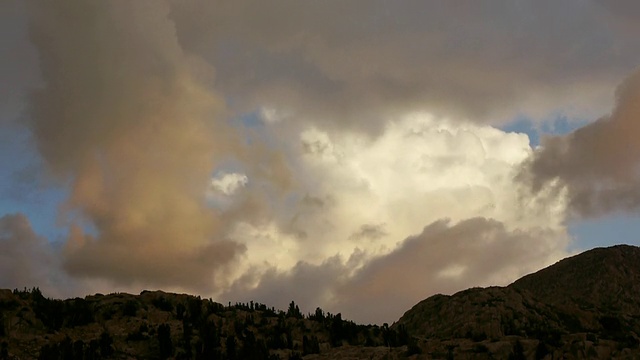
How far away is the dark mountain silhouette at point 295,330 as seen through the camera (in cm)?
5409

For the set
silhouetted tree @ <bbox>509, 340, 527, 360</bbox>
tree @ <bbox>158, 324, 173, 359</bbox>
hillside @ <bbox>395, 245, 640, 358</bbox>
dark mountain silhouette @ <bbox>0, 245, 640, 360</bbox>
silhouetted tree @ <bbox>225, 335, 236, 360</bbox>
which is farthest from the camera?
tree @ <bbox>158, 324, 173, 359</bbox>

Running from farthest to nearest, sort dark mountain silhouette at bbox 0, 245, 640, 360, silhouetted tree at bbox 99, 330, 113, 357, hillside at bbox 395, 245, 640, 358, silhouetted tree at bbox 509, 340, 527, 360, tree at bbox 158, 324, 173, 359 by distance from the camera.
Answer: tree at bbox 158, 324, 173, 359, silhouetted tree at bbox 99, 330, 113, 357, dark mountain silhouette at bbox 0, 245, 640, 360, hillside at bbox 395, 245, 640, 358, silhouetted tree at bbox 509, 340, 527, 360

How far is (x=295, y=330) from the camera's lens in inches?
2842

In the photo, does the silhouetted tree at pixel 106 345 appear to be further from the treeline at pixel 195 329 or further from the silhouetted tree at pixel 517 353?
the silhouetted tree at pixel 517 353

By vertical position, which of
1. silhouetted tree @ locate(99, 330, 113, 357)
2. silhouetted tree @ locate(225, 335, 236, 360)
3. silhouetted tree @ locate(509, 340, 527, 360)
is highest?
silhouetted tree @ locate(99, 330, 113, 357)

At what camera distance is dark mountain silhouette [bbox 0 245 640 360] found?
177ft

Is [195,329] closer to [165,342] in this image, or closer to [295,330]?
[165,342]

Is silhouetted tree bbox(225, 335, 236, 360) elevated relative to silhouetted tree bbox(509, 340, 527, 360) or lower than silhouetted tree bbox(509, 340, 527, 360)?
elevated

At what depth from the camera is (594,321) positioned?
82.7 m

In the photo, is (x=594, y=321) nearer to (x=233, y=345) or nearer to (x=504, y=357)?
(x=504, y=357)

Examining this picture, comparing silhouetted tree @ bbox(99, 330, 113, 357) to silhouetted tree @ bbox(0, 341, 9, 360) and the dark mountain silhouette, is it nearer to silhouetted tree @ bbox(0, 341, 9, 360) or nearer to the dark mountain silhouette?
the dark mountain silhouette

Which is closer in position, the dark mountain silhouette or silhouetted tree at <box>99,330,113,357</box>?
the dark mountain silhouette

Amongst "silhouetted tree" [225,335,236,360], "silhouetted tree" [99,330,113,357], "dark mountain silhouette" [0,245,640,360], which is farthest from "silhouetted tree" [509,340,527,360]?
"silhouetted tree" [99,330,113,357]

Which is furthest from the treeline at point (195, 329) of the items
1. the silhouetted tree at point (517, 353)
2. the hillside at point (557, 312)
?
the silhouetted tree at point (517, 353)
